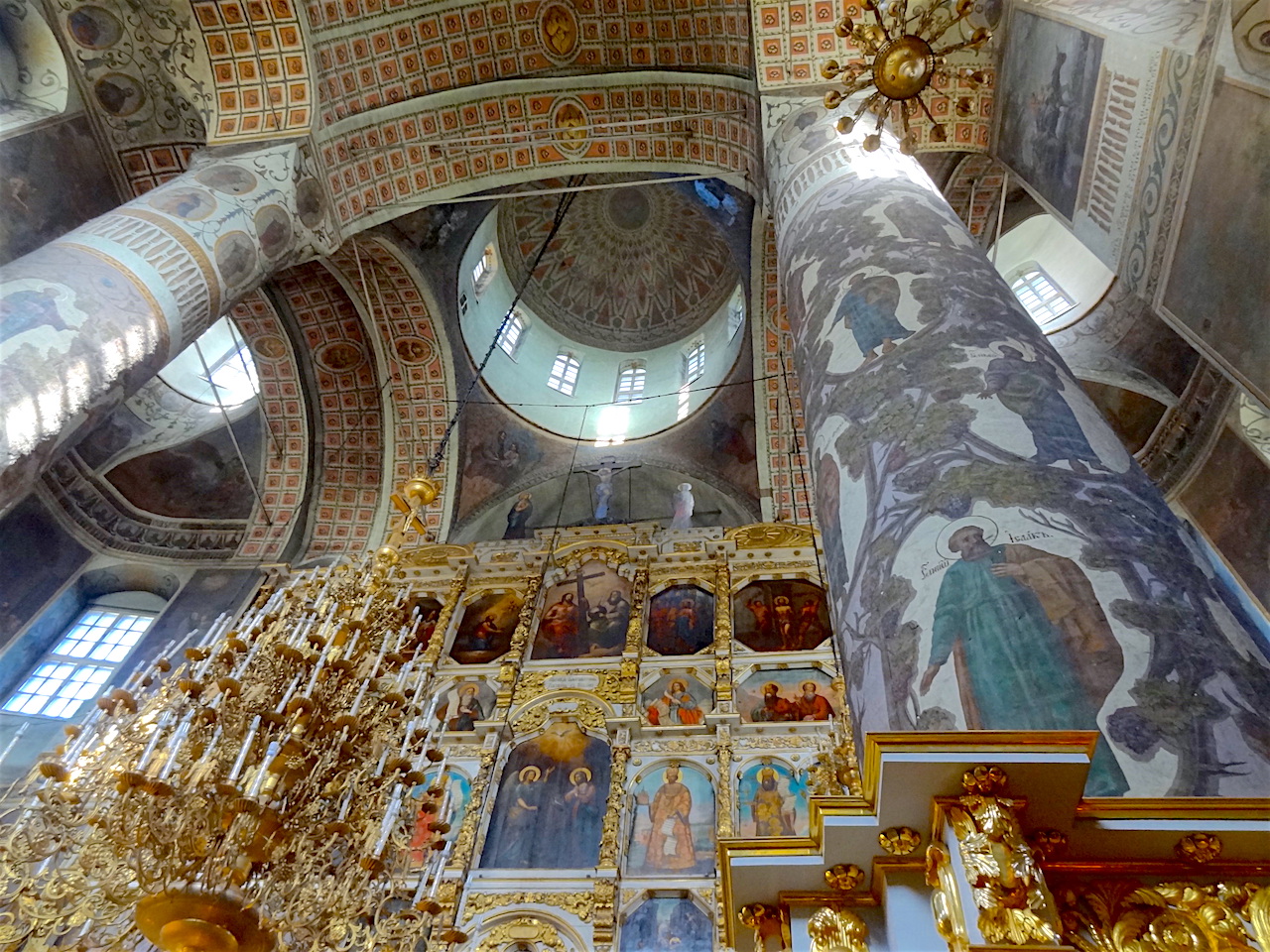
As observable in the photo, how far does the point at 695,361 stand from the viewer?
15.3m

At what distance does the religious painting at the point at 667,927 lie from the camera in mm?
6395

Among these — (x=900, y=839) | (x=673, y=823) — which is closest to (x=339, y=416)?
(x=673, y=823)

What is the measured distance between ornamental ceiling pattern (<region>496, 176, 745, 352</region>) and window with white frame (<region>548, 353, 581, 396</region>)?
61 cm

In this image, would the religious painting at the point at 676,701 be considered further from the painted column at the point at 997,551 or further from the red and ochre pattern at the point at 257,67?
the red and ochre pattern at the point at 257,67

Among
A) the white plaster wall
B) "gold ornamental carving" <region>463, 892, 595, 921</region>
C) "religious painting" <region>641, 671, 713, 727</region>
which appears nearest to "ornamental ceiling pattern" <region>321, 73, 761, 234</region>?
the white plaster wall

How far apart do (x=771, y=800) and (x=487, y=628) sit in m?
4.18

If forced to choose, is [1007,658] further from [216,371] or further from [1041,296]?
[216,371]

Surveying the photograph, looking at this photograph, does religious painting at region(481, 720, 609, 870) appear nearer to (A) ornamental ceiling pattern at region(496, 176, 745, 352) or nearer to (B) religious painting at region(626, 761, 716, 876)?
(B) religious painting at region(626, 761, 716, 876)

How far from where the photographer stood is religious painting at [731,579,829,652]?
904 centimetres

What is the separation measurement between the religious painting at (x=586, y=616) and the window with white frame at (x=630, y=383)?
5322 millimetres

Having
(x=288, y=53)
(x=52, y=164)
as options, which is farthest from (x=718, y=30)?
(x=52, y=164)

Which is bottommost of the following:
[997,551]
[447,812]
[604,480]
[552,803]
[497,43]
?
[997,551]

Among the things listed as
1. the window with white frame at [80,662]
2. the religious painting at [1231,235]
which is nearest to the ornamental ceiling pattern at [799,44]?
the religious painting at [1231,235]

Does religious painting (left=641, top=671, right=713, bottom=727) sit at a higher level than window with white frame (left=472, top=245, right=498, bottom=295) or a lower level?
lower
